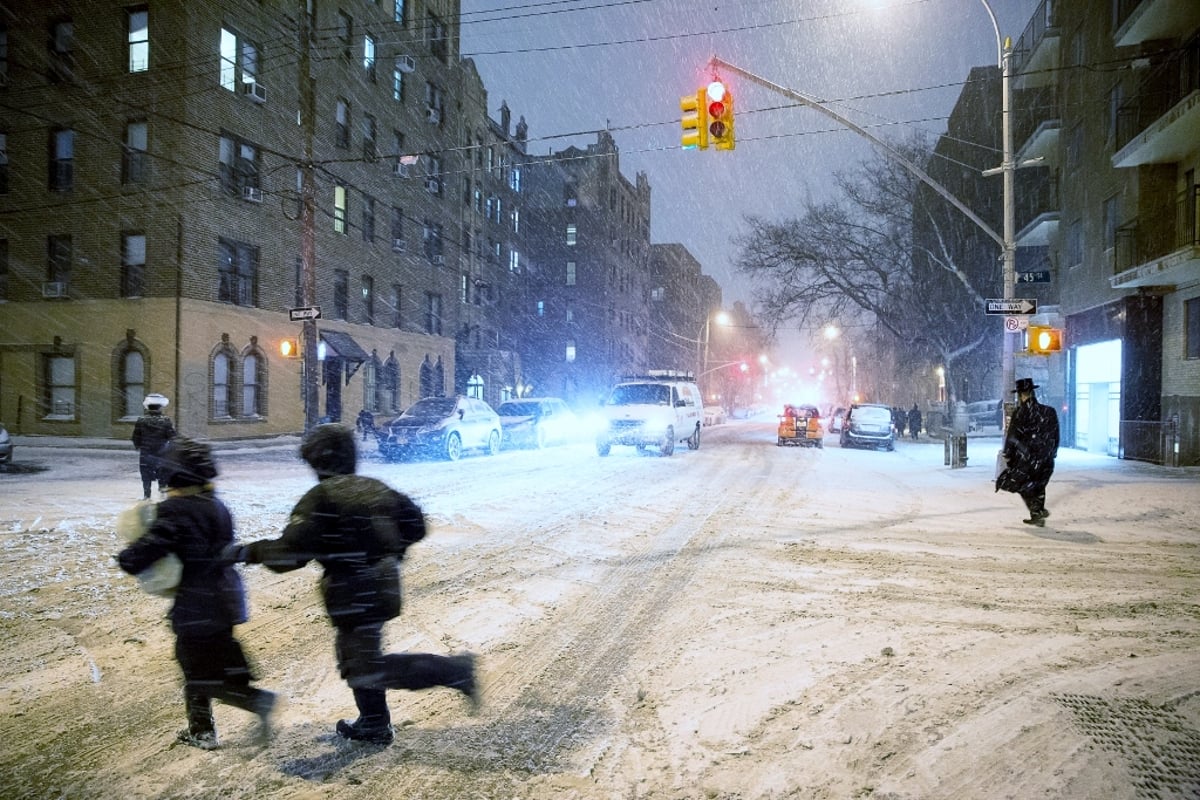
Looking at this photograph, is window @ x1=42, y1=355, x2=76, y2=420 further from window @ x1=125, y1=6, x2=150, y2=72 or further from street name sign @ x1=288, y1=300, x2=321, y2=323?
street name sign @ x1=288, y1=300, x2=321, y2=323

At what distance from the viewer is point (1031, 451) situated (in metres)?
9.80

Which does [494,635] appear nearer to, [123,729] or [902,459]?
[123,729]

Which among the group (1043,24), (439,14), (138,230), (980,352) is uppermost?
(439,14)

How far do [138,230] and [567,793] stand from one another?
86.9 ft

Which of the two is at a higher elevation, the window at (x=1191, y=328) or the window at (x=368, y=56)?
the window at (x=368, y=56)

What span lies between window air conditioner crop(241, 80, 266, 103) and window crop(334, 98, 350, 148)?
410 centimetres

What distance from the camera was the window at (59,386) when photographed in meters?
24.8

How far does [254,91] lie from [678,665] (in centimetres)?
2778

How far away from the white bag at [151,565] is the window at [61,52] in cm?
2870

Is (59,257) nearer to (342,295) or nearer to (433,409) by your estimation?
(342,295)

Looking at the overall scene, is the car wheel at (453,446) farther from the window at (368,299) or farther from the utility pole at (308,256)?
the window at (368,299)

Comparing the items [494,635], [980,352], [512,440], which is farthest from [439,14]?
[494,635]

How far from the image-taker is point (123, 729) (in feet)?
12.6

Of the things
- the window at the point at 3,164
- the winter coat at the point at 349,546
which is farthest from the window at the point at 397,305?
the winter coat at the point at 349,546
